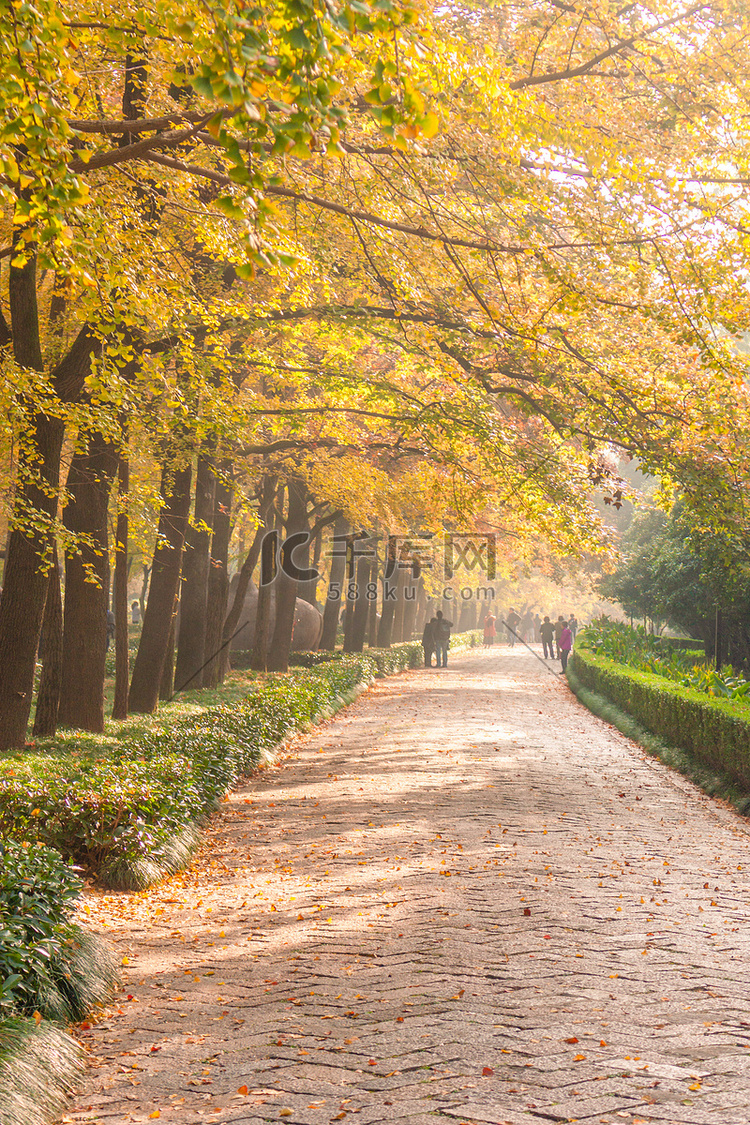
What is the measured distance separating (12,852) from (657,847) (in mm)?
5715

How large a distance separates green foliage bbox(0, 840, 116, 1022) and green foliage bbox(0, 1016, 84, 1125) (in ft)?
0.52

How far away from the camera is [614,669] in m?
20.3

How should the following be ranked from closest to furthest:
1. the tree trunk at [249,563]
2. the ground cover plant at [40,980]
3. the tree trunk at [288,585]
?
1. the ground cover plant at [40,980]
2. the tree trunk at [249,563]
3. the tree trunk at [288,585]

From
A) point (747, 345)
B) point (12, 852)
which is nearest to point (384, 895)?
point (12, 852)

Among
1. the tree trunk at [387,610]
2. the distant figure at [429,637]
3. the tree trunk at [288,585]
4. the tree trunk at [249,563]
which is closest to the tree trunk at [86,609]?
the tree trunk at [249,563]

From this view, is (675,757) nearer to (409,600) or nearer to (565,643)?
(565,643)

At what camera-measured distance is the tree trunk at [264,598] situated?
72.4ft

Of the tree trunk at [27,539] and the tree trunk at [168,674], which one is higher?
the tree trunk at [27,539]

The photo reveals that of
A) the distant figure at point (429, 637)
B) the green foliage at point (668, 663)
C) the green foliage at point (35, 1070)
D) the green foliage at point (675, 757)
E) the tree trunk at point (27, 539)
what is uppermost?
the tree trunk at point (27, 539)

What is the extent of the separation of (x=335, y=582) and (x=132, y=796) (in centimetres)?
2153

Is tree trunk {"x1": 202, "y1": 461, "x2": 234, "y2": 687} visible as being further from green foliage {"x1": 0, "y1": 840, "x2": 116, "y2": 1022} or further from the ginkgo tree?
green foliage {"x1": 0, "y1": 840, "x2": 116, "y2": 1022}

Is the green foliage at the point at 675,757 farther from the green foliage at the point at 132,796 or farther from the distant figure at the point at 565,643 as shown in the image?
the distant figure at the point at 565,643

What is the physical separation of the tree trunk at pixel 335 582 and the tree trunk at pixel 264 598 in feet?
13.0

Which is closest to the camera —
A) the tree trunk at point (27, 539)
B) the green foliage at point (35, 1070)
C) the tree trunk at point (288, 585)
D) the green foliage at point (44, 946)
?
the green foliage at point (35, 1070)
